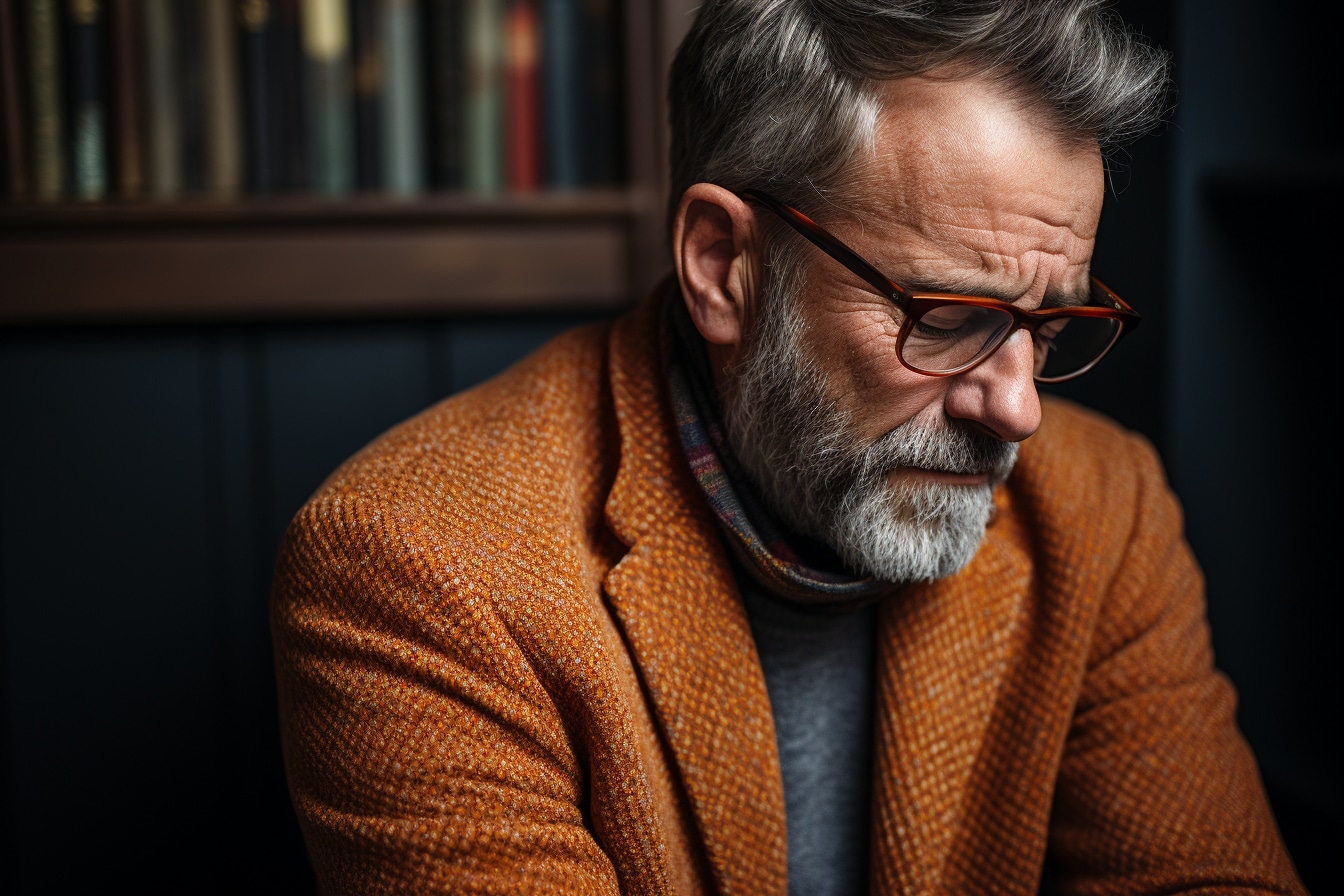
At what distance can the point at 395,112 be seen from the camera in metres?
1.42

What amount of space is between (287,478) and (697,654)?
79cm

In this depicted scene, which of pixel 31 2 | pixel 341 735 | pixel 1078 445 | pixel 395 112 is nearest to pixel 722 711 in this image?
pixel 341 735

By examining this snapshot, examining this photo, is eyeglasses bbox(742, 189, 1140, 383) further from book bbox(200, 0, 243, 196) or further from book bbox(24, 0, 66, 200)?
book bbox(24, 0, 66, 200)

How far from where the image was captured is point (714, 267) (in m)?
1.06

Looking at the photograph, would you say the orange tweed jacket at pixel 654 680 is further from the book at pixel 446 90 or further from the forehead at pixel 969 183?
the book at pixel 446 90

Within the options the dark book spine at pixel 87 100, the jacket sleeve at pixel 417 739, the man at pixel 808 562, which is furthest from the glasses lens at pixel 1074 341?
the dark book spine at pixel 87 100

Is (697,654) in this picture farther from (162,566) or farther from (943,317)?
(162,566)

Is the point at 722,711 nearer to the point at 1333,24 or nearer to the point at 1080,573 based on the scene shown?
the point at 1080,573

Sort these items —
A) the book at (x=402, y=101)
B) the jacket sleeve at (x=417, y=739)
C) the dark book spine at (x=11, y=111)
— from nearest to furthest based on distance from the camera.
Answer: the jacket sleeve at (x=417, y=739), the dark book spine at (x=11, y=111), the book at (x=402, y=101)

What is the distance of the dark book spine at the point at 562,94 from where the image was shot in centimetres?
145

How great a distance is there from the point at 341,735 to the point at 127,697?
73 cm

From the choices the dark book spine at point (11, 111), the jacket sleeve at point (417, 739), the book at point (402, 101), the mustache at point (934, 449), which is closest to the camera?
the jacket sleeve at point (417, 739)

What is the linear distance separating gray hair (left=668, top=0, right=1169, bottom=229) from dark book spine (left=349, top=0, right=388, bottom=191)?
54 centimetres

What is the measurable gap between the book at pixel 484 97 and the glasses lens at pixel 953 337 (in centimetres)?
75
